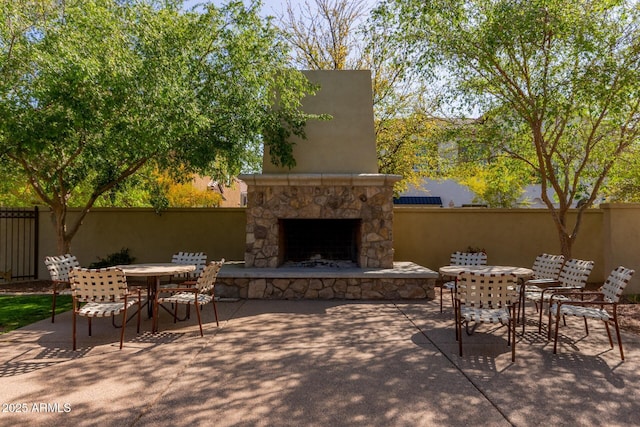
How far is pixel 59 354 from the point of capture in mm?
5504

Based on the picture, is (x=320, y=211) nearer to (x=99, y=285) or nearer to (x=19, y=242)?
(x=99, y=285)

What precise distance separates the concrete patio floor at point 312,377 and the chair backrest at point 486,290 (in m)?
0.62

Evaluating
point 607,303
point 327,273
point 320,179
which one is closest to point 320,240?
point 320,179

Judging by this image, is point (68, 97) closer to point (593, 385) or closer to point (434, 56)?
point (434, 56)

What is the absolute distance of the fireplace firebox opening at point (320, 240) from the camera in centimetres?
1156

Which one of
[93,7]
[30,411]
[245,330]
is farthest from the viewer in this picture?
[93,7]

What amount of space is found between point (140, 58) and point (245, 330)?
16.4 feet

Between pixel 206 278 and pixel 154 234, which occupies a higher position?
pixel 154 234

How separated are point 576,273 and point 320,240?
19.7 ft

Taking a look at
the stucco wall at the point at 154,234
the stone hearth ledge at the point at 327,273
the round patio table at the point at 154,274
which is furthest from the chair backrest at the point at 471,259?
the stucco wall at the point at 154,234

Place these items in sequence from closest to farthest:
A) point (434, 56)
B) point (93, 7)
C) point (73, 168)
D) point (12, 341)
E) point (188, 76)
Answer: point (12, 341) < point (93, 7) < point (188, 76) < point (434, 56) < point (73, 168)

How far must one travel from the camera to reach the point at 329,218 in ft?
33.9

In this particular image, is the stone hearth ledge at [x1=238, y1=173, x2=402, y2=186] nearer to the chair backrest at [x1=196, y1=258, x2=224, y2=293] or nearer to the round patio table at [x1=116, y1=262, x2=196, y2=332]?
the round patio table at [x1=116, y1=262, x2=196, y2=332]

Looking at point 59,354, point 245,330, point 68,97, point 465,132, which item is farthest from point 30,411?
point 465,132
